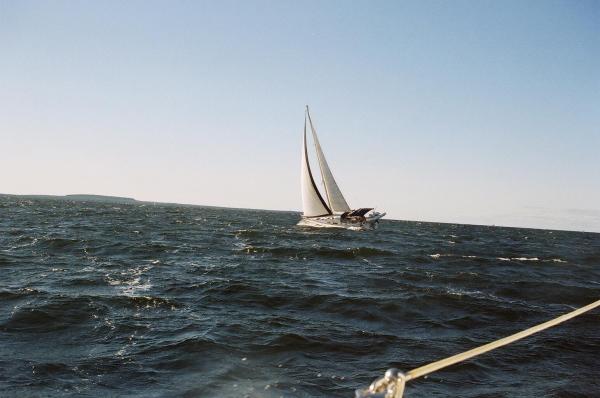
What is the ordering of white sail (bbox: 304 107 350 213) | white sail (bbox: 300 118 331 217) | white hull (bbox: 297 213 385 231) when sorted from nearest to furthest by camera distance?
white sail (bbox: 300 118 331 217), white hull (bbox: 297 213 385 231), white sail (bbox: 304 107 350 213)

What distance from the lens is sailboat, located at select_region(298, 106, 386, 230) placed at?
53781mm

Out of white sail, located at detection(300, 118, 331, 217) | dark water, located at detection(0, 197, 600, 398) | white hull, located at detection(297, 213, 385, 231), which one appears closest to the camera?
dark water, located at detection(0, 197, 600, 398)

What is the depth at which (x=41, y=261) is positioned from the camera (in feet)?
58.7

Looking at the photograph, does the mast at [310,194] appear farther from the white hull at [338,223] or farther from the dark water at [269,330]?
the dark water at [269,330]

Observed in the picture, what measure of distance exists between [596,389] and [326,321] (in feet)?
18.6

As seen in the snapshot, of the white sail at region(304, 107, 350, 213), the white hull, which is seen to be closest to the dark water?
the white hull

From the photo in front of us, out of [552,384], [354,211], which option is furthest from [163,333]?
[354,211]

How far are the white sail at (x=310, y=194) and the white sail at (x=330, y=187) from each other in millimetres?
1704

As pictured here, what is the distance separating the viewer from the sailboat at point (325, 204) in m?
53.8

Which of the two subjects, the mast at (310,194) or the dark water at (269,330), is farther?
the mast at (310,194)

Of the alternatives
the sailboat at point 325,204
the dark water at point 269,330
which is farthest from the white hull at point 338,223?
the dark water at point 269,330

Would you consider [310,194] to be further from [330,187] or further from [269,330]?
[269,330]

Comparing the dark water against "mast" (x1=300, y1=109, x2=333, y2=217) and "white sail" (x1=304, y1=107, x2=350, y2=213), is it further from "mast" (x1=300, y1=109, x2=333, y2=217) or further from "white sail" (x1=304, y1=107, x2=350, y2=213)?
"white sail" (x1=304, y1=107, x2=350, y2=213)

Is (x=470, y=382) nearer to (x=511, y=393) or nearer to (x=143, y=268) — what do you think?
(x=511, y=393)
